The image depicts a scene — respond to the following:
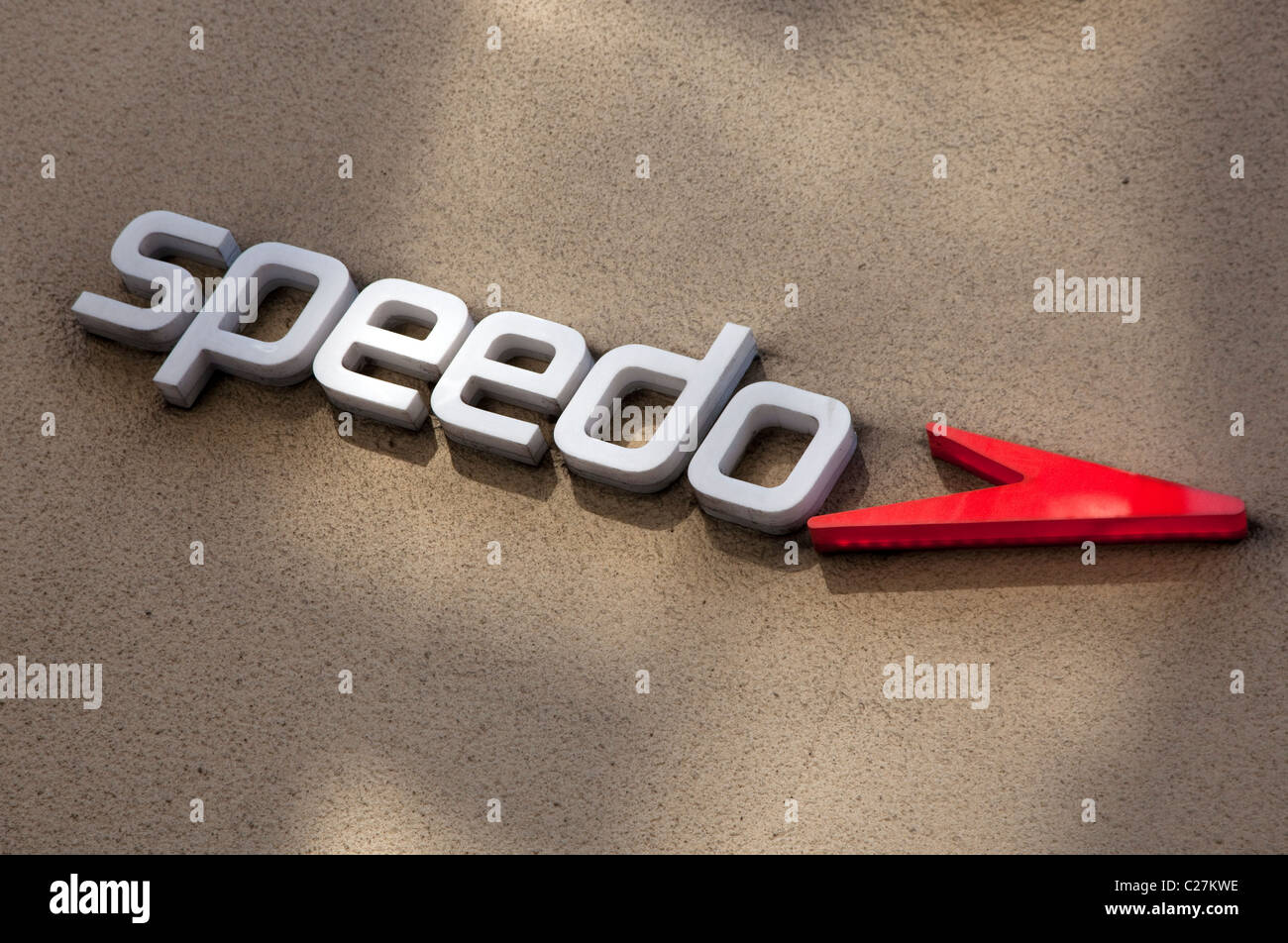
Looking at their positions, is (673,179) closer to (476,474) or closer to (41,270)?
(476,474)

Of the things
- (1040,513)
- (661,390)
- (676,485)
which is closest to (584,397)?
(661,390)

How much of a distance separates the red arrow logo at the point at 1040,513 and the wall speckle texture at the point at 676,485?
0.08 meters

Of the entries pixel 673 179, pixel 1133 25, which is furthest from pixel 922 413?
pixel 1133 25

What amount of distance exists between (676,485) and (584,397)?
0.36 meters

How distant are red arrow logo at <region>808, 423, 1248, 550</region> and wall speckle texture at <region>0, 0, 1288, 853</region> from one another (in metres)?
0.08

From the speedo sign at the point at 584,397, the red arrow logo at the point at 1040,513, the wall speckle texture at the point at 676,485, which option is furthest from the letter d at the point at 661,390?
the red arrow logo at the point at 1040,513

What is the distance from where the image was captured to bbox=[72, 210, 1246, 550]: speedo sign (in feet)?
Answer: 11.8

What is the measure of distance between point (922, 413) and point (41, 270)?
276cm

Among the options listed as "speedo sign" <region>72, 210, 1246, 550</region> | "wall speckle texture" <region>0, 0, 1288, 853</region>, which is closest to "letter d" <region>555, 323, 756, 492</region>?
"speedo sign" <region>72, 210, 1246, 550</region>

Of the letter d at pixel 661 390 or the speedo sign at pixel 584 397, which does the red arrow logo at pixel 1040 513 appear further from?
the letter d at pixel 661 390

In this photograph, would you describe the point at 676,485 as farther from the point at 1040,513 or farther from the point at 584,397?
the point at 1040,513

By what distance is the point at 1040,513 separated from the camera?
3564mm

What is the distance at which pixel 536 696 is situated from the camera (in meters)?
3.65

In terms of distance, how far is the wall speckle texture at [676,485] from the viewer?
3.49 meters
